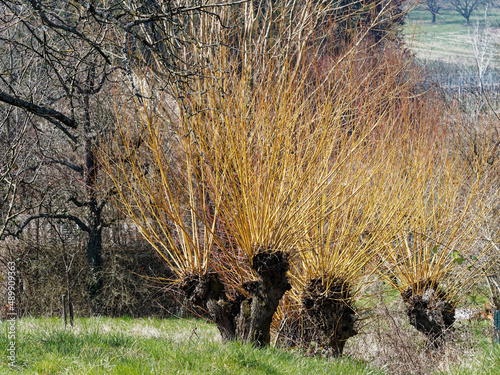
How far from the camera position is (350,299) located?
5.61m

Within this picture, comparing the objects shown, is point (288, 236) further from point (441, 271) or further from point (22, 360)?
point (441, 271)

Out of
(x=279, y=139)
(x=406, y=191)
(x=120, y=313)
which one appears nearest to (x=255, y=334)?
(x=279, y=139)

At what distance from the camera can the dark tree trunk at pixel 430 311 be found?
21.3ft

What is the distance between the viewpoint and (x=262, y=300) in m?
4.80

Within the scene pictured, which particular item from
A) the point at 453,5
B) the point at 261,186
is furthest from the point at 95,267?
the point at 453,5

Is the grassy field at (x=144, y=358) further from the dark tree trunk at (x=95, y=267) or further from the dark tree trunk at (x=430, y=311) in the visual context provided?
the dark tree trunk at (x=95, y=267)

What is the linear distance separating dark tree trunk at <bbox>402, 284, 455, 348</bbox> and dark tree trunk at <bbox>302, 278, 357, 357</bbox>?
1.25m

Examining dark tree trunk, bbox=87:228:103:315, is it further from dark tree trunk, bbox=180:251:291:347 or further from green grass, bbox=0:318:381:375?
green grass, bbox=0:318:381:375

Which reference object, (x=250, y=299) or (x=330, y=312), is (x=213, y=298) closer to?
(x=250, y=299)

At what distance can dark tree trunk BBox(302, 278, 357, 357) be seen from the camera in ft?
18.3

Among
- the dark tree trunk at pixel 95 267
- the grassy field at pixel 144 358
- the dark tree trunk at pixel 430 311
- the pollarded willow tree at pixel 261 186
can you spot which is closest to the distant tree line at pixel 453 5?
the pollarded willow tree at pixel 261 186

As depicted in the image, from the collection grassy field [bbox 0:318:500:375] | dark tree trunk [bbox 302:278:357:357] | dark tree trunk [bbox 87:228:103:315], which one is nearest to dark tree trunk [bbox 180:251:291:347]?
grassy field [bbox 0:318:500:375]

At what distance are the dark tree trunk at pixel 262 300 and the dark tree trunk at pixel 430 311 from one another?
2.64 m

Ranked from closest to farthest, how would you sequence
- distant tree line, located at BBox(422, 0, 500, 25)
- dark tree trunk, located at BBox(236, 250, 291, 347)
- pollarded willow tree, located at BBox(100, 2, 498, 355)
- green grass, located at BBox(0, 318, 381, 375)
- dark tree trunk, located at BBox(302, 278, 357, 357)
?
green grass, located at BBox(0, 318, 381, 375) → pollarded willow tree, located at BBox(100, 2, 498, 355) → dark tree trunk, located at BBox(236, 250, 291, 347) → dark tree trunk, located at BBox(302, 278, 357, 357) → distant tree line, located at BBox(422, 0, 500, 25)
